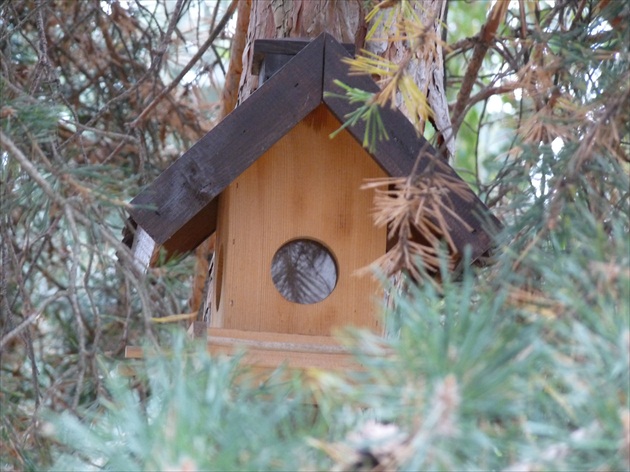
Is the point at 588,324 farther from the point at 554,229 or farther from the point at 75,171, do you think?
the point at 75,171

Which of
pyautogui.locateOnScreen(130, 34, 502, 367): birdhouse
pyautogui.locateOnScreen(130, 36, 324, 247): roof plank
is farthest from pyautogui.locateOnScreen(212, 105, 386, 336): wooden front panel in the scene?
pyautogui.locateOnScreen(130, 36, 324, 247): roof plank

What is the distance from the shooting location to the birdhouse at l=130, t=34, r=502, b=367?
1687mm

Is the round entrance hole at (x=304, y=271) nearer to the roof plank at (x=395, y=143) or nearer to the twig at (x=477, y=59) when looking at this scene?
the roof plank at (x=395, y=143)

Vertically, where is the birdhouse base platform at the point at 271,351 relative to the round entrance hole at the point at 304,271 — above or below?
below

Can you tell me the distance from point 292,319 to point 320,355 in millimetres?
246

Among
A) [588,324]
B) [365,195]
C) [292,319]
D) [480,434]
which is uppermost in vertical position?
[365,195]

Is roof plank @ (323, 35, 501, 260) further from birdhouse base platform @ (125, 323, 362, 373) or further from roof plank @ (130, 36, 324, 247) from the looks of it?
birdhouse base platform @ (125, 323, 362, 373)

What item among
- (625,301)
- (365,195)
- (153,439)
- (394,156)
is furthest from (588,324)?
(365,195)

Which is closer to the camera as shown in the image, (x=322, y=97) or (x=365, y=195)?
(x=322, y=97)

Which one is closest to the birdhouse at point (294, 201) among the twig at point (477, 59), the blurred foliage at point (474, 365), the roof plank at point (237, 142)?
the roof plank at point (237, 142)

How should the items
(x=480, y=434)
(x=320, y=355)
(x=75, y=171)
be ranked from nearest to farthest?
1. (x=480, y=434)
2. (x=75, y=171)
3. (x=320, y=355)

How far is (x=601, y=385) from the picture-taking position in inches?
32.1

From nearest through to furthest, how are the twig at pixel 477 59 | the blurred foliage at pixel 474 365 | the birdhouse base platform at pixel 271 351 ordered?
the blurred foliage at pixel 474 365 < the birdhouse base platform at pixel 271 351 < the twig at pixel 477 59

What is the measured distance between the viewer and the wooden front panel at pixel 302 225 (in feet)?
5.82
